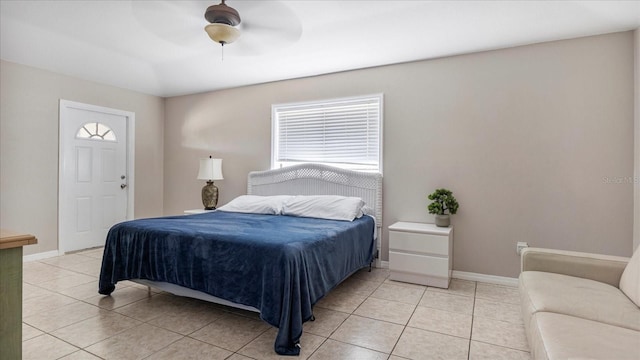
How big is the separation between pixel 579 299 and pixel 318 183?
2832mm

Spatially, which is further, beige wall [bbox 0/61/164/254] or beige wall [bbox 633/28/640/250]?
beige wall [bbox 0/61/164/254]

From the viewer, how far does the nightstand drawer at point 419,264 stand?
3.06 metres

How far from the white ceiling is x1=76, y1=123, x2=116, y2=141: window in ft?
2.27

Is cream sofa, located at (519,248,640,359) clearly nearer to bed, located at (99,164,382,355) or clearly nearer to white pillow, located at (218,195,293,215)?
bed, located at (99,164,382,355)

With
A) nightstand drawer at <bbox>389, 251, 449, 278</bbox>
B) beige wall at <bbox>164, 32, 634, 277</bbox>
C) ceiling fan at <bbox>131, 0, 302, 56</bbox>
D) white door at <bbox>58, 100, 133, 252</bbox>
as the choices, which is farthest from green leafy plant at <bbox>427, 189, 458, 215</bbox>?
white door at <bbox>58, 100, 133, 252</bbox>

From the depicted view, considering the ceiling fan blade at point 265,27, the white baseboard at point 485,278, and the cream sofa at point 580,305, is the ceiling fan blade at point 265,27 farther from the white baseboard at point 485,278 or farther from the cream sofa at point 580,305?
the white baseboard at point 485,278

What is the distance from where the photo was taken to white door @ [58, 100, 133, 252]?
4.27m

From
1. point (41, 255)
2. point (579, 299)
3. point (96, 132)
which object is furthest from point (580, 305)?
point (96, 132)

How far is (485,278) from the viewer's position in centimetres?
329

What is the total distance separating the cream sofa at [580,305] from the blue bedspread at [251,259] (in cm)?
127

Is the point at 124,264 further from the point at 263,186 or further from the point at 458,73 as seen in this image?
the point at 458,73

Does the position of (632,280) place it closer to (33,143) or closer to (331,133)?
(331,133)

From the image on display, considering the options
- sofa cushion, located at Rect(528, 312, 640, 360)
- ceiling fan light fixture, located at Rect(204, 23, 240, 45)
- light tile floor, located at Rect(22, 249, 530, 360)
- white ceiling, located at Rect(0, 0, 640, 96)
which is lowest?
light tile floor, located at Rect(22, 249, 530, 360)

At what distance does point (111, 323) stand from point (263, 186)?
2.46 m
